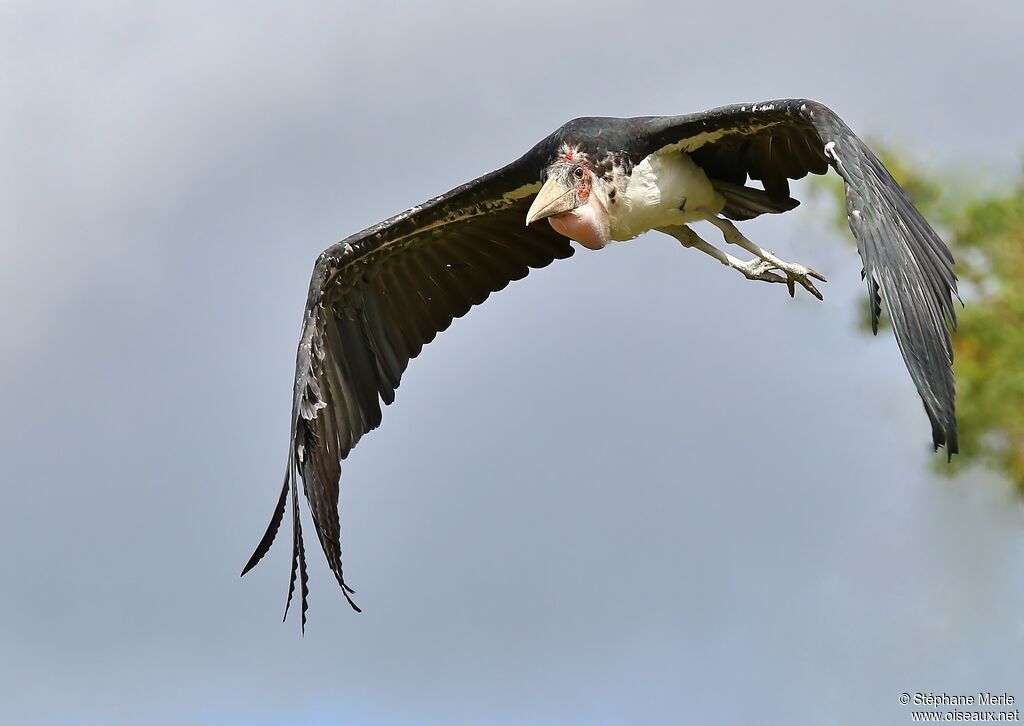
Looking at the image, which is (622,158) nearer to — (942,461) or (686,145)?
(686,145)

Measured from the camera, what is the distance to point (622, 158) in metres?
14.7

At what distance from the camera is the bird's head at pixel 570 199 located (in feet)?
48.0

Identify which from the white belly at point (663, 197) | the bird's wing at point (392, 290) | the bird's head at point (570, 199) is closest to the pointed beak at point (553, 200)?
the bird's head at point (570, 199)

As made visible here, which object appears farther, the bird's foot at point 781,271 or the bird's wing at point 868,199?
the bird's foot at point 781,271

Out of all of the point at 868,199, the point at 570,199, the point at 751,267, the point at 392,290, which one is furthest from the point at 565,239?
the point at 868,199

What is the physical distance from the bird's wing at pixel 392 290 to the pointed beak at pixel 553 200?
71 centimetres

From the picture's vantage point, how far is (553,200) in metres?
14.6

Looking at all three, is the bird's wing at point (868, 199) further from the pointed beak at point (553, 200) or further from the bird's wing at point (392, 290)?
the bird's wing at point (392, 290)

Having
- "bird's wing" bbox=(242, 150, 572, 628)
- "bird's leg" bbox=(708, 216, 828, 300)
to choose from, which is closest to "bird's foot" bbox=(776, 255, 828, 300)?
"bird's leg" bbox=(708, 216, 828, 300)

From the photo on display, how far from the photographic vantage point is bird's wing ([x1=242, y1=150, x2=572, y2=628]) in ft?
51.0

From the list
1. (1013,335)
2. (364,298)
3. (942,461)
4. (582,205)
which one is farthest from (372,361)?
(1013,335)

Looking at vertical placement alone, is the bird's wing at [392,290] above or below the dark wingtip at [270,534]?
above

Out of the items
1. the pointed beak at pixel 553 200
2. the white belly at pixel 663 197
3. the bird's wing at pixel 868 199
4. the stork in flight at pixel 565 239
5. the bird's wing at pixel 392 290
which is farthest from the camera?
the bird's wing at pixel 392 290

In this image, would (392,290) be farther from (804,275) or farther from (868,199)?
(868,199)
